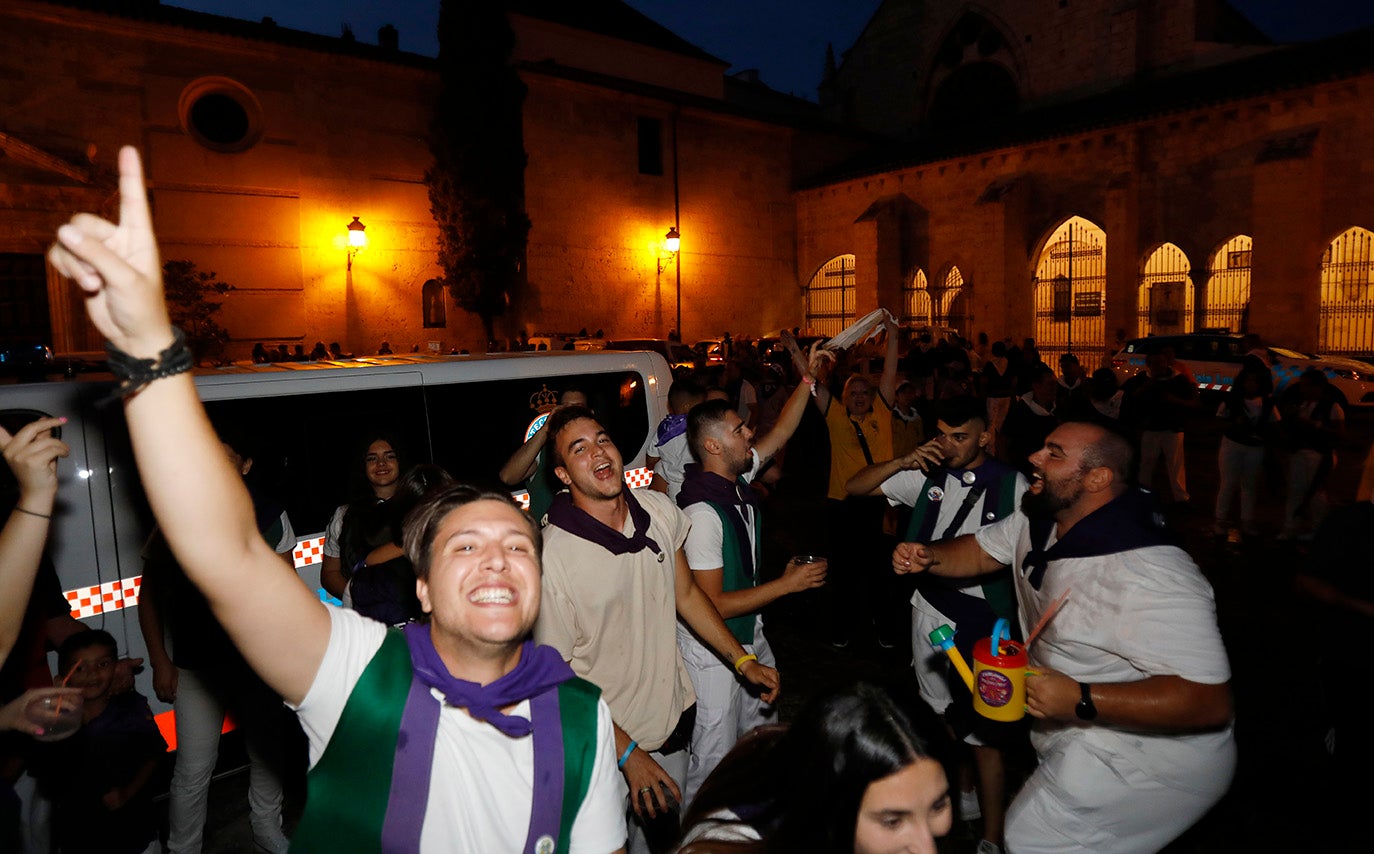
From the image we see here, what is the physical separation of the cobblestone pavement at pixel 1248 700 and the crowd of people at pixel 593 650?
1.34ft

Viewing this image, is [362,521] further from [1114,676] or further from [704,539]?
[1114,676]

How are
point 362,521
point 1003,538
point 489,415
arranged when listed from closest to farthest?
point 1003,538, point 362,521, point 489,415

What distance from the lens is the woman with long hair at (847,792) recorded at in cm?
184

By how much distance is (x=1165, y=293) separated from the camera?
73.5ft

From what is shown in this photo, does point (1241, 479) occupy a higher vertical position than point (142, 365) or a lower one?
lower

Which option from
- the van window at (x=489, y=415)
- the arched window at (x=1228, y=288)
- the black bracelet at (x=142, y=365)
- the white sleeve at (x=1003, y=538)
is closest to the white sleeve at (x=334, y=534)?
the van window at (x=489, y=415)

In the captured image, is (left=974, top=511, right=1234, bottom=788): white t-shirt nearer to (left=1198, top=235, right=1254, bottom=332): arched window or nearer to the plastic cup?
the plastic cup

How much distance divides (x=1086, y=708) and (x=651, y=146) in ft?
89.8

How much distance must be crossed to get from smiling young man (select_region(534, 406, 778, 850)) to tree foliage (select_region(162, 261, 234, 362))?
634 inches

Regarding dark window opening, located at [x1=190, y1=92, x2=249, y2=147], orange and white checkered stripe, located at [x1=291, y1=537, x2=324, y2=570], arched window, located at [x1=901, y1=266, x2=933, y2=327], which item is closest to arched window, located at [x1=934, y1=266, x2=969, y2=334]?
arched window, located at [x1=901, y1=266, x2=933, y2=327]

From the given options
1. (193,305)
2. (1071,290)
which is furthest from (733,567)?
(1071,290)

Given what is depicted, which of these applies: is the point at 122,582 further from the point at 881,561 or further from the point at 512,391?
the point at 881,561

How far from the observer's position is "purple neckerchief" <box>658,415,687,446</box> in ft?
19.9

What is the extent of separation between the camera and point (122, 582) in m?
4.13
